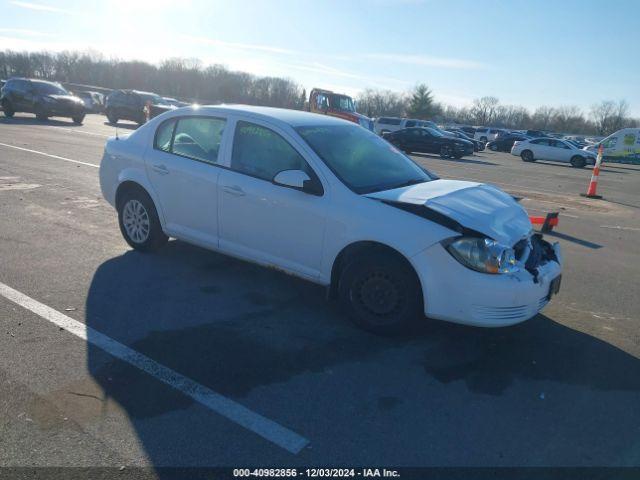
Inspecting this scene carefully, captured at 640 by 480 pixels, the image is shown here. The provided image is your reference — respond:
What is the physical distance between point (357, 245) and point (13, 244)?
4287mm

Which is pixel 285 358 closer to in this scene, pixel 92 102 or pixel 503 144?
pixel 503 144

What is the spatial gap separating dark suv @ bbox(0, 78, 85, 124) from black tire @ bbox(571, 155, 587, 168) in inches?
1017

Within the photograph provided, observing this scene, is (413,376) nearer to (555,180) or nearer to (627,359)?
(627,359)

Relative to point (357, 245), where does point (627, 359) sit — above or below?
below

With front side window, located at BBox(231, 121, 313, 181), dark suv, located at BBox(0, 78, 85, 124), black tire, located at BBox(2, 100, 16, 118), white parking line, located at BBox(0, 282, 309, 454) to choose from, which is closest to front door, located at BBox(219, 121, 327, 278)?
front side window, located at BBox(231, 121, 313, 181)

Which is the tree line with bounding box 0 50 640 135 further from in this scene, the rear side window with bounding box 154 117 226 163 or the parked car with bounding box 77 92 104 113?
the rear side window with bounding box 154 117 226 163

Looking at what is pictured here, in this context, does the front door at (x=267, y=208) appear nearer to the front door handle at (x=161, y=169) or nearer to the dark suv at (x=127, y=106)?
the front door handle at (x=161, y=169)

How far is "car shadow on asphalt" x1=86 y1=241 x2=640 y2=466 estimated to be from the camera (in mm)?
3195

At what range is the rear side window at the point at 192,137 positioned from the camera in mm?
5488

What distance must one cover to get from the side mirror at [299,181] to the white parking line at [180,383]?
5.88ft

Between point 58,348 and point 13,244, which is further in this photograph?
point 13,244

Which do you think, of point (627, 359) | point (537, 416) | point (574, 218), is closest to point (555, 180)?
point (574, 218)

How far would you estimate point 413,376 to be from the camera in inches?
151

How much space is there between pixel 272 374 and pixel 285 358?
0.26 metres
